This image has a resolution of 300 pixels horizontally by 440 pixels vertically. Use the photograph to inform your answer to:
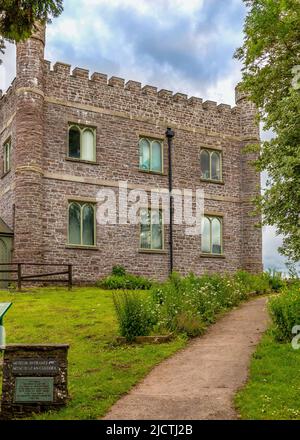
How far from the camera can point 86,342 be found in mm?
12703

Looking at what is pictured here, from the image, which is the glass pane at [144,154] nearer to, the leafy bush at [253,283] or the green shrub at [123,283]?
the green shrub at [123,283]

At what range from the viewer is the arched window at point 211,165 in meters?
28.7

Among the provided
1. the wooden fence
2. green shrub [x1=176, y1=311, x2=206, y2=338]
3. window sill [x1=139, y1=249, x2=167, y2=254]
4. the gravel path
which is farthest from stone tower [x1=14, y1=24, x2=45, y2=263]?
the gravel path

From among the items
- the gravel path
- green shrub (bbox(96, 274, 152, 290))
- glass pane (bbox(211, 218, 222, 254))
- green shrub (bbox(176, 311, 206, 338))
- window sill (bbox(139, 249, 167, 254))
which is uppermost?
glass pane (bbox(211, 218, 222, 254))

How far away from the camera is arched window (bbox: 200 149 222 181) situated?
28.7 m

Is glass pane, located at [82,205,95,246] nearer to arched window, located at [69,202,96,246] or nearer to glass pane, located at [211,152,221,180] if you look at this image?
arched window, located at [69,202,96,246]

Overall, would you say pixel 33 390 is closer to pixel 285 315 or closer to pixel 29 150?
pixel 285 315

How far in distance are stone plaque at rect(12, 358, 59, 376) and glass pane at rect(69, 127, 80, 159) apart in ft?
56.1

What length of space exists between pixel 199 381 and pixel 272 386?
50.9 inches

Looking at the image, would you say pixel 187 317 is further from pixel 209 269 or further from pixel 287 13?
pixel 209 269

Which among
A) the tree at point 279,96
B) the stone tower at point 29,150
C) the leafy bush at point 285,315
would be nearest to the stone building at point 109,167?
the stone tower at point 29,150

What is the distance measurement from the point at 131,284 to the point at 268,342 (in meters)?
11.9

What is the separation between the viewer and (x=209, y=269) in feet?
91.4
